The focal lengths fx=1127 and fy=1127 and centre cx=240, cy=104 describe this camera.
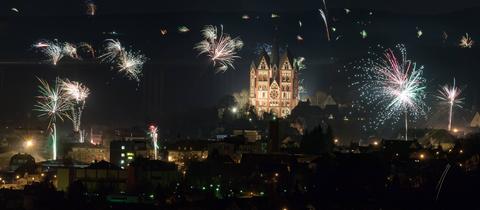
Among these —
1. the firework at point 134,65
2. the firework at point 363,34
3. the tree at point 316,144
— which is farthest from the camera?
the firework at point 363,34

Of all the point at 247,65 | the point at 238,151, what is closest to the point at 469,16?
the point at 247,65

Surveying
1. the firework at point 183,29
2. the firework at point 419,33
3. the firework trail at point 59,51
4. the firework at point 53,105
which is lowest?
the firework at point 53,105

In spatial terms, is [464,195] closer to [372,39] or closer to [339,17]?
[372,39]

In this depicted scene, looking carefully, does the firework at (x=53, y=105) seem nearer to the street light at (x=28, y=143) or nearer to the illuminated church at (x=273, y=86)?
the street light at (x=28, y=143)

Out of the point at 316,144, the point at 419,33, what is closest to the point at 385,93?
the point at 316,144

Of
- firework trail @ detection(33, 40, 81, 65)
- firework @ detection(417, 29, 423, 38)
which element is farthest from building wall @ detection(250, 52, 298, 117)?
firework @ detection(417, 29, 423, 38)

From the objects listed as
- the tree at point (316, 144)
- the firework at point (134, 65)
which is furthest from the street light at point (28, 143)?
the tree at point (316, 144)
